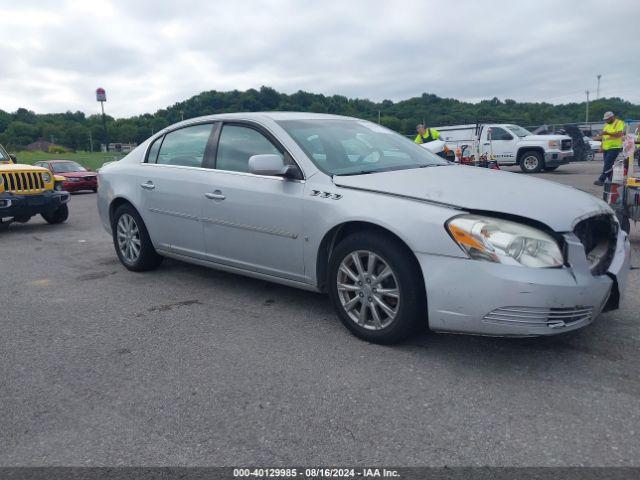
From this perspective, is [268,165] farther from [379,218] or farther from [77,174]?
[77,174]

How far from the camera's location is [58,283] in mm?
5656

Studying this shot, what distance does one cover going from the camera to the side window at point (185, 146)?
16.7 feet

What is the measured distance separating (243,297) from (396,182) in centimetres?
185

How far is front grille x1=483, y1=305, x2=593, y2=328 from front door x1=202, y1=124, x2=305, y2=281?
1.50m

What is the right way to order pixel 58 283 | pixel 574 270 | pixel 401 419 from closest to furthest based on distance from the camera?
1. pixel 401 419
2. pixel 574 270
3. pixel 58 283

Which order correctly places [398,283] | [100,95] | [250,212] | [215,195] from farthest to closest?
[100,95], [215,195], [250,212], [398,283]

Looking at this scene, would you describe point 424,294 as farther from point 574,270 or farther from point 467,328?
point 574,270

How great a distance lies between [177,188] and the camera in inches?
200

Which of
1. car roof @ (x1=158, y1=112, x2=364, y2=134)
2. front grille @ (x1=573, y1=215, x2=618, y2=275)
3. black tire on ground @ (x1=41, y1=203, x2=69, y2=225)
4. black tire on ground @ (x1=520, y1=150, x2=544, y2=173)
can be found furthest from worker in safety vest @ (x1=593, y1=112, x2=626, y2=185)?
black tire on ground @ (x1=41, y1=203, x2=69, y2=225)

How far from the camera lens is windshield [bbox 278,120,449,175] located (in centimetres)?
423

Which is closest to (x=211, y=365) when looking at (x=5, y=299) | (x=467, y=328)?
(x=467, y=328)

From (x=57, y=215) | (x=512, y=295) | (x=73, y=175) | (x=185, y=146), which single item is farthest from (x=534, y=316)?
(x=73, y=175)

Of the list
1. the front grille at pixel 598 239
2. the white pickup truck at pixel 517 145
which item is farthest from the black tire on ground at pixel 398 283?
the white pickup truck at pixel 517 145

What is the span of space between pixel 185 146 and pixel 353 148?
1751 mm
